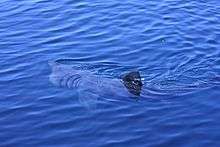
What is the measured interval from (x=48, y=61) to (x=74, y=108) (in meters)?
2.93

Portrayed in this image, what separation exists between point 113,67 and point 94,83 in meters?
1.16

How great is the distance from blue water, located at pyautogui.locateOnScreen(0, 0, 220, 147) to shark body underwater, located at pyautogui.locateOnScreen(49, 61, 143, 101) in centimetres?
26

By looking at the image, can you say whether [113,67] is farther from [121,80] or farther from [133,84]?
[133,84]

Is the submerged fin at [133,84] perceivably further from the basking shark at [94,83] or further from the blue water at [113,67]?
the blue water at [113,67]

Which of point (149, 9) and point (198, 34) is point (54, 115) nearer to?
point (198, 34)

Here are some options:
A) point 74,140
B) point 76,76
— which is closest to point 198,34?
point 76,76

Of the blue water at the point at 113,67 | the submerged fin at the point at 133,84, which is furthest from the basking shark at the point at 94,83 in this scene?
the blue water at the point at 113,67

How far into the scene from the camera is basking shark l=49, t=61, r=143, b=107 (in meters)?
13.9

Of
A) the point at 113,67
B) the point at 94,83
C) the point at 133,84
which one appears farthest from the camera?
the point at 113,67

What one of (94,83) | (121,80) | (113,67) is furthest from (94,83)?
(113,67)

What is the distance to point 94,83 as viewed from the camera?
14523 millimetres

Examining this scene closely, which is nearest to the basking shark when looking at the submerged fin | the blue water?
the submerged fin

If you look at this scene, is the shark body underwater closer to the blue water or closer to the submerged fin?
the submerged fin

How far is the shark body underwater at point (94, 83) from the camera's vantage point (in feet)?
45.7
